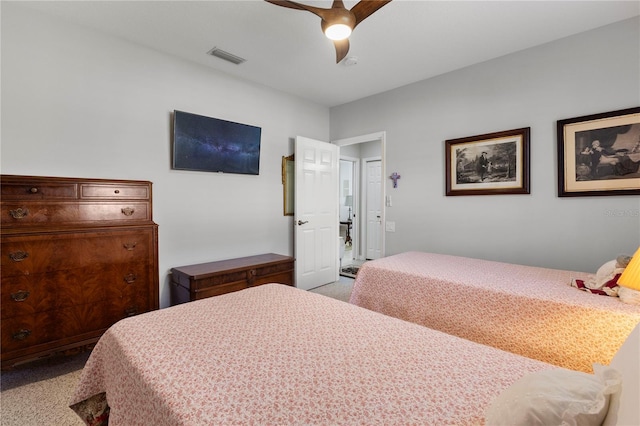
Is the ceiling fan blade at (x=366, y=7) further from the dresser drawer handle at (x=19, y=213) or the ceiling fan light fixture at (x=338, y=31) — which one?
the dresser drawer handle at (x=19, y=213)

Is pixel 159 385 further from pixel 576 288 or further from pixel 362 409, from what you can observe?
pixel 576 288

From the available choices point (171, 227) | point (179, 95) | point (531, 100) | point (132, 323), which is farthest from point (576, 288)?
point (179, 95)

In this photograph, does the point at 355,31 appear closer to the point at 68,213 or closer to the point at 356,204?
the point at 68,213

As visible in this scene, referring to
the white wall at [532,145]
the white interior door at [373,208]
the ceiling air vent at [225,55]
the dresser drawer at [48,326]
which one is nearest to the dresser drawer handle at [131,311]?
the dresser drawer at [48,326]

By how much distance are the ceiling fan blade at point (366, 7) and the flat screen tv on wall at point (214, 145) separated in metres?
2.00

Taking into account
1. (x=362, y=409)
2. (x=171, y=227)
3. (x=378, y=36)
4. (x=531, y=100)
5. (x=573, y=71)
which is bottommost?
(x=362, y=409)

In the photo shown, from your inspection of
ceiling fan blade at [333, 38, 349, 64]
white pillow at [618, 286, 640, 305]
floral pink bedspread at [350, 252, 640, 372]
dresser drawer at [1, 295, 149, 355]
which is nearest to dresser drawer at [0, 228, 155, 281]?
dresser drawer at [1, 295, 149, 355]

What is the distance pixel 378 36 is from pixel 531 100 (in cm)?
165

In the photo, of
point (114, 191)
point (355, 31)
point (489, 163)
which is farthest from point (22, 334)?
point (489, 163)

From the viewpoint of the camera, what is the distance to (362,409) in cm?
82

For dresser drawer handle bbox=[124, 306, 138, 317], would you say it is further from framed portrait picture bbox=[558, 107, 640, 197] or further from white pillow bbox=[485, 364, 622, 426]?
framed portrait picture bbox=[558, 107, 640, 197]

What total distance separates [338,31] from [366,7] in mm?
218

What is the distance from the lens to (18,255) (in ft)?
6.51

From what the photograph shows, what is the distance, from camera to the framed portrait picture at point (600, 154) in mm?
2430
